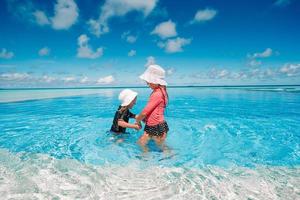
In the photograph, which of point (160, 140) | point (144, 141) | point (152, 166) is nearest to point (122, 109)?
point (144, 141)

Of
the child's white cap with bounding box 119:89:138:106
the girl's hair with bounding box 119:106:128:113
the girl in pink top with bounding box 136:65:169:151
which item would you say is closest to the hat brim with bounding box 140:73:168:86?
the girl in pink top with bounding box 136:65:169:151

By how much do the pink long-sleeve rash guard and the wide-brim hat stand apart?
8.1 inches

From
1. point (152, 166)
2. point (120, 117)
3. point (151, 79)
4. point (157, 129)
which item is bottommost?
point (152, 166)

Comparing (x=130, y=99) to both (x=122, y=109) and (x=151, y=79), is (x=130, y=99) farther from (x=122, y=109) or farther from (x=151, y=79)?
(x=151, y=79)

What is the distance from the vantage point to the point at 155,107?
4.85 meters

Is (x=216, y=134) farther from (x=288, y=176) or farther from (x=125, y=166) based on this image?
(x=125, y=166)

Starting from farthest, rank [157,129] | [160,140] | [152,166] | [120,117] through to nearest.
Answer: [120,117] < [160,140] < [157,129] < [152,166]

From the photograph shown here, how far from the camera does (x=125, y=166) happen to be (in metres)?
4.61

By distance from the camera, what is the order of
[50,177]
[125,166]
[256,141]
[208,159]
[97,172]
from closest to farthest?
[50,177] → [97,172] → [125,166] → [208,159] → [256,141]

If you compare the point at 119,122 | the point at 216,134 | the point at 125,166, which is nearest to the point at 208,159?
the point at 125,166

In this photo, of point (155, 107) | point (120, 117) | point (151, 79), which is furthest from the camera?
point (120, 117)

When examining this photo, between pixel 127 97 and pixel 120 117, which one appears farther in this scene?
pixel 120 117

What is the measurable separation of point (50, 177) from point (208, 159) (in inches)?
131

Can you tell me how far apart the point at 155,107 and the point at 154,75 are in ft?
2.26
